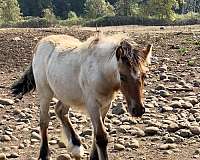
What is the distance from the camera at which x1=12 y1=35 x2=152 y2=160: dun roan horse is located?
556 cm

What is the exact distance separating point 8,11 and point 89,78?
6184 centimetres

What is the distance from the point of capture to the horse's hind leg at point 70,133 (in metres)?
6.91

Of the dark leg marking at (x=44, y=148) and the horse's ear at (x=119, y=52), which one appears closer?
the horse's ear at (x=119, y=52)

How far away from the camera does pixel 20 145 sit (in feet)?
24.6

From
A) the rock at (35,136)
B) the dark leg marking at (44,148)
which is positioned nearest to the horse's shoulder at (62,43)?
the dark leg marking at (44,148)

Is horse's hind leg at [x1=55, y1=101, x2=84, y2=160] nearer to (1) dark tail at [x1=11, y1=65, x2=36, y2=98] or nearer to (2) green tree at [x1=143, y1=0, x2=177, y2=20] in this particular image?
(1) dark tail at [x1=11, y1=65, x2=36, y2=98]

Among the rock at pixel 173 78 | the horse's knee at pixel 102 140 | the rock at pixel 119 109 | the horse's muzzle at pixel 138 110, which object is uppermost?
the horse's muzzle at pixel 138 110

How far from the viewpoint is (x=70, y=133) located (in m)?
7.25

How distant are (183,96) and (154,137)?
2738 mm

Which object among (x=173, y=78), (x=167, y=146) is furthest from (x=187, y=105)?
(x=173, y=78)

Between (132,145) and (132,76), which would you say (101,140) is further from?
(132,145)

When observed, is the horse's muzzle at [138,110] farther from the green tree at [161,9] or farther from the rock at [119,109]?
the green tree at [161,9]

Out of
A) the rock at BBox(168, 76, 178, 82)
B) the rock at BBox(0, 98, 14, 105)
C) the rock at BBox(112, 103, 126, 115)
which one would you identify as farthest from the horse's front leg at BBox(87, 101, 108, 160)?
the rock at BBox(168, 76, 178, 82)

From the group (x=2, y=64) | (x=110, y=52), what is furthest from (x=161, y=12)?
(x=110, y=52)
